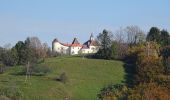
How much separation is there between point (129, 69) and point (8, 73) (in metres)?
17.9

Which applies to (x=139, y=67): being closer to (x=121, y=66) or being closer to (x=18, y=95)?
(x=121, y=66)

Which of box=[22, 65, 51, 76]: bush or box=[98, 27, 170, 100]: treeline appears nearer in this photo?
box=[98, 27, 170, 100]: treeline

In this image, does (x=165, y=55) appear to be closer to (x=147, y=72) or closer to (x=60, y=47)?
(x=147, y=72)

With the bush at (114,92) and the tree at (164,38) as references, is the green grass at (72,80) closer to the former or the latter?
the bush at (114,92)

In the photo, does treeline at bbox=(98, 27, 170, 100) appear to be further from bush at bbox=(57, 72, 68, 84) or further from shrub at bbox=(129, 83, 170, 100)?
bush at bbox=(57, 72, 68, 84)

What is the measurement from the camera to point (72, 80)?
81.8 m

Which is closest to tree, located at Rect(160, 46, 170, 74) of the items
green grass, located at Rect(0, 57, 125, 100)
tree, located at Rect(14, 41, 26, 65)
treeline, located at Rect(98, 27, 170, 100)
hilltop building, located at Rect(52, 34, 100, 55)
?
treeline, located at Rect(98, 27, 170, 100)

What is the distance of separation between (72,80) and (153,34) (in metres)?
37.5

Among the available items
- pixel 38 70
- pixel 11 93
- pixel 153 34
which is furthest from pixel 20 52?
pixel 11 93

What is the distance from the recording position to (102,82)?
83125 mm

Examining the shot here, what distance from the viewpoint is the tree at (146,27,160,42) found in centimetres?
11459

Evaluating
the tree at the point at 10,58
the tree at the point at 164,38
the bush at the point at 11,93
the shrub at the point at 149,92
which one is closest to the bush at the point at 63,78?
the shrub at the point at 149,92

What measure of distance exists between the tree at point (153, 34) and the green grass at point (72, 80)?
1875cm

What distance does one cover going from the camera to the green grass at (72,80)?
72.9 m
